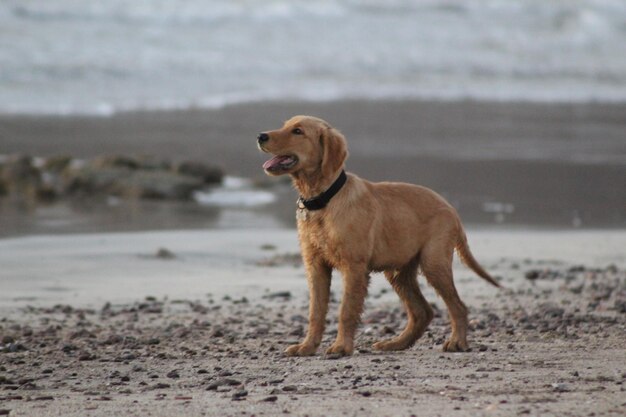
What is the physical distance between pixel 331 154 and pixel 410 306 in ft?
3.90

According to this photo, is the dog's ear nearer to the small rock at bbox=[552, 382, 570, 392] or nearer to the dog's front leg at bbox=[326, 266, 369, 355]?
the dog's front leg at bbox=[326, 266, 369, 355]

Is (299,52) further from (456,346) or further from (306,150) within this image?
(456,346)

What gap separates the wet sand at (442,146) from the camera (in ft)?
49.0

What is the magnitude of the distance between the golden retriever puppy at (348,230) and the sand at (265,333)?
0.23m

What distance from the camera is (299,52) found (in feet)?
99.7

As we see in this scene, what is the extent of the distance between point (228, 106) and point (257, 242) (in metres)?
11.8

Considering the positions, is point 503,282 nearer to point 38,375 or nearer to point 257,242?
point 257,242

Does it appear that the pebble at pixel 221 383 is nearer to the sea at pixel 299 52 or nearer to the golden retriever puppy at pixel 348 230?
the golden retriever puppy at pixel 348 230

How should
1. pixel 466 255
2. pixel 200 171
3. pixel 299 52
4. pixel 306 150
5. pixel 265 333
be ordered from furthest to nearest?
1. pixel 299 52
2. pixel 200 171
3. pixel 265 333
4. pixel 466 255
5. pixel 306 150

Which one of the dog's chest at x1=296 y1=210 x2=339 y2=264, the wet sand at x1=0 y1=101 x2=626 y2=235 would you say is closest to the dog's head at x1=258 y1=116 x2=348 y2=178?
the dog's chest at x1=296 y1=210 x2=339 y2=264

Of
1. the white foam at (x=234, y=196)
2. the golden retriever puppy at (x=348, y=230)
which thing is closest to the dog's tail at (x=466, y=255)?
the golden retriever puppy at (x=348, y=230)

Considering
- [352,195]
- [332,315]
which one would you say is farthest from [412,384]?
[332,315]

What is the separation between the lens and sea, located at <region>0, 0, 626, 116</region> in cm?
2555

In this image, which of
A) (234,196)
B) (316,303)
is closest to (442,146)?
(234,196)
